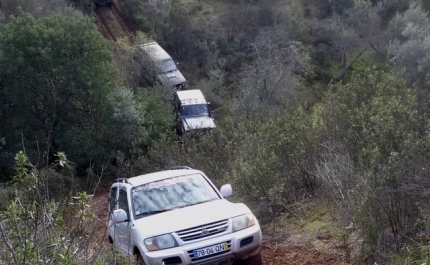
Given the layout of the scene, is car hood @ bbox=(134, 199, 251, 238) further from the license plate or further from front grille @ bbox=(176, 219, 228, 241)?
the license plate

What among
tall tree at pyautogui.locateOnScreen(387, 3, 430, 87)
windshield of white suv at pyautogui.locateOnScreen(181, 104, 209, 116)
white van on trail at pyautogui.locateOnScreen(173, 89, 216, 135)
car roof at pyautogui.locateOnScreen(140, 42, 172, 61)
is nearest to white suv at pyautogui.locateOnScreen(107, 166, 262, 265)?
white van on trail at pyautogui.locateOnScreen(173, 89, 216, 135)

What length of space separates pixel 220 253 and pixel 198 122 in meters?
17.9

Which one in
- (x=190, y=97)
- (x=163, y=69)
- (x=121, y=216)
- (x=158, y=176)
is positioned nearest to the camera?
(x=121, y=216)

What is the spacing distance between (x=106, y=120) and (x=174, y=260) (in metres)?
16.6

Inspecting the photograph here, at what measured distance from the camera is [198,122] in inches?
955

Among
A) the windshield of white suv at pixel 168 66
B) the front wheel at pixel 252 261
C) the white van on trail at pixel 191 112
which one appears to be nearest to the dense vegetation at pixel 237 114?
the white van on trail at pixel 191 112

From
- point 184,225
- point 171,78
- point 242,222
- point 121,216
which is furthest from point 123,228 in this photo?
point 171,78

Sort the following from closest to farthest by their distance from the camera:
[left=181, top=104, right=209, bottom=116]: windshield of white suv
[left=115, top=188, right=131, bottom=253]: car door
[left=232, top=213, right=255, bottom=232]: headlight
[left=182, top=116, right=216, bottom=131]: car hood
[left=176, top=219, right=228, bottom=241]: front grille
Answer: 1. [left=176, top=219, right=228, bottom=241]: front grille
2. [left=232, top=213, right=255, bottom=232]: headlight
3. [left=115, top=188, right=131, bottom=253]: car door
4. [left=182, top=116, right=216, bottom=131]: car hood
5. [left=181, top=104, right=209, bottom=116]: windshield of white suv

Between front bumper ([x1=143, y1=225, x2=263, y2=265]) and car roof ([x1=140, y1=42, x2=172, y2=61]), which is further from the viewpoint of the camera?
car roof ([x1=140, y1=42, x2=172, y2=61])

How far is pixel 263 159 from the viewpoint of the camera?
1136cm

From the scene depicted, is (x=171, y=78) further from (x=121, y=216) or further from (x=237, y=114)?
(x=121, y=216)

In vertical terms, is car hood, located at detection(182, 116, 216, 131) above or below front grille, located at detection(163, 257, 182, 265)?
below

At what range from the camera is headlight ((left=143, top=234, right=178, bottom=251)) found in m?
6.44

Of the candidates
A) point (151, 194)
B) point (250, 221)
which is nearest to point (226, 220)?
point (250, 221)
